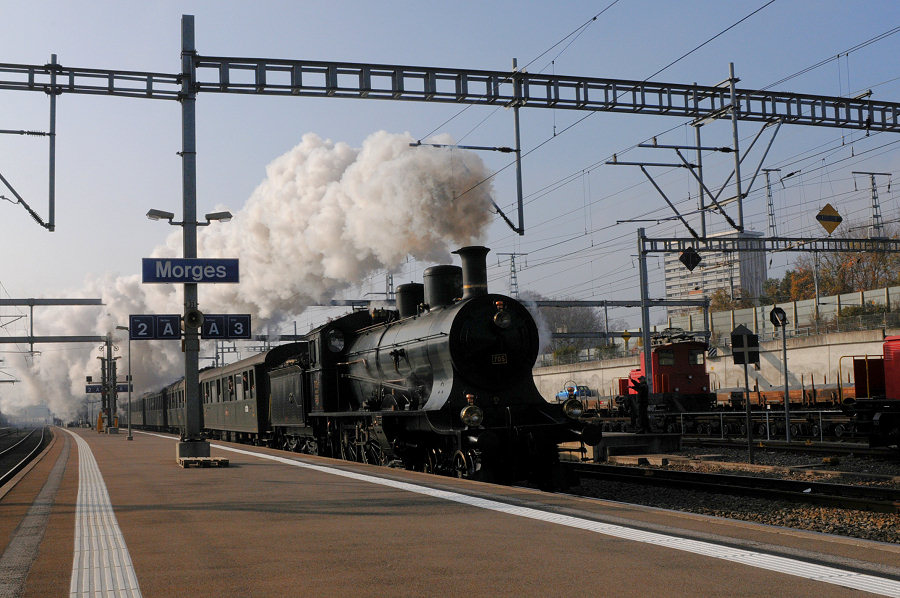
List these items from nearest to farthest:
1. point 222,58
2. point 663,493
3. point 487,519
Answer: point 487,519 < point 663,493 < point 222,58

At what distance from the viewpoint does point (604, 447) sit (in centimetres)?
1998

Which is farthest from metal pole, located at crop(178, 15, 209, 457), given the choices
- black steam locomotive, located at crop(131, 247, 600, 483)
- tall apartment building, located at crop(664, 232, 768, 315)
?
tall apartment building, located at crop(664, 232, 768, 315)

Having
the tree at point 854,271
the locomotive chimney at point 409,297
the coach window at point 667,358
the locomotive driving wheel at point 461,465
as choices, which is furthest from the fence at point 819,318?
the locomotive driving wheel at point 461,465

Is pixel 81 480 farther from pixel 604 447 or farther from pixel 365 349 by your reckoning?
pixel 604 447

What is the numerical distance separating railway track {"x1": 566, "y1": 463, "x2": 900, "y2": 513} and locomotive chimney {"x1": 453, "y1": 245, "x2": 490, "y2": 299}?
3.43 m

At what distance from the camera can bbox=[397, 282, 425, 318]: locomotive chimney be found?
17578 millimetres

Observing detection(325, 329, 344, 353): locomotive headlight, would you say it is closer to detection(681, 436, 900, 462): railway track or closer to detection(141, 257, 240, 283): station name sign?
detection(141, 257, 240, 283): station name sign

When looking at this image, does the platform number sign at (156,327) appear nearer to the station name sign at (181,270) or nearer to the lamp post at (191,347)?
the lamp post at (191,347)

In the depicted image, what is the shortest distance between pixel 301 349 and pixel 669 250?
55.7 ft

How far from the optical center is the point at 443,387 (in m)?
14.5

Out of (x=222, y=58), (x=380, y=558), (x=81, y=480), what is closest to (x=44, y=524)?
(x=380, y=558)

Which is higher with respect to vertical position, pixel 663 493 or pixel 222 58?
pixel 222 58

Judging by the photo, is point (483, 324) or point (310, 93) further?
point (310, 93)

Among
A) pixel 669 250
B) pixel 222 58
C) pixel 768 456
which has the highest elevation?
pixel 222 58
